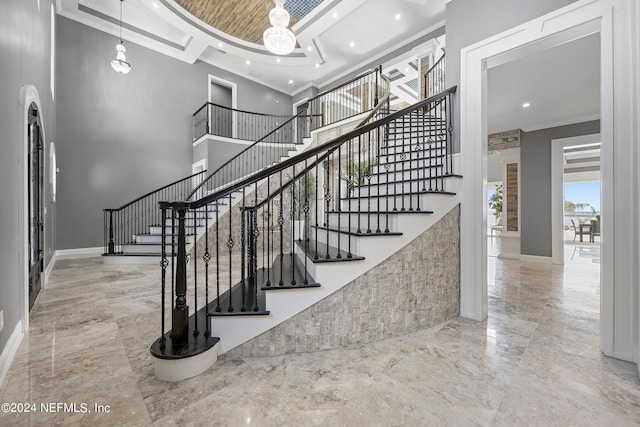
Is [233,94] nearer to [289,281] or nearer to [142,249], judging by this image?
[142,249]

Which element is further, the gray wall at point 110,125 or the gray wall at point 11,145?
the gray wall at point 110,125

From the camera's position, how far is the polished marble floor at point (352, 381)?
1.36m

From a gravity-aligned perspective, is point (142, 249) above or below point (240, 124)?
below

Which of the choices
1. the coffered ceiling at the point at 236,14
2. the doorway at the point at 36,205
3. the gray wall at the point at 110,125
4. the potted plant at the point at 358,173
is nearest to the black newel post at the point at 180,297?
the potted plant at the point at 358,173

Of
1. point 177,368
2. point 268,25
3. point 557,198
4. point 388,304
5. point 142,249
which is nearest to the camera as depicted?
point 177,368

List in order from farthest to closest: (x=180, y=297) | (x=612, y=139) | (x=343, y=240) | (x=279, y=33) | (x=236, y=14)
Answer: (x=236, y=14), (x=279, y=33), (x=343, y=240), (x=612, y=139), (x=180, y=297)

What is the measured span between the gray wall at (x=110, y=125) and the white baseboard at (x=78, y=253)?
100 mm

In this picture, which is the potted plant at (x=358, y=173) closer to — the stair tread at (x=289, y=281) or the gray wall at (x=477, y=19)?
the stair tread at (x=289, y=281)

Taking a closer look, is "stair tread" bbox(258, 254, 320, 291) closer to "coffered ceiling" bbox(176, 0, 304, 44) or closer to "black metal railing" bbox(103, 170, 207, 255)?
"black metal railing" bbox(103, 170, 207, 255)

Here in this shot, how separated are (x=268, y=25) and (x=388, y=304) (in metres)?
8.16

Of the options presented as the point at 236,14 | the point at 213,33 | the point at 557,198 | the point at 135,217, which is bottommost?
the point at 135,217

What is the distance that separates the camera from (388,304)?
7.29 feet

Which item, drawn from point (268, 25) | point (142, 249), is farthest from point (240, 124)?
point (142, 249)

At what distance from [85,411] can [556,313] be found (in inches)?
158
